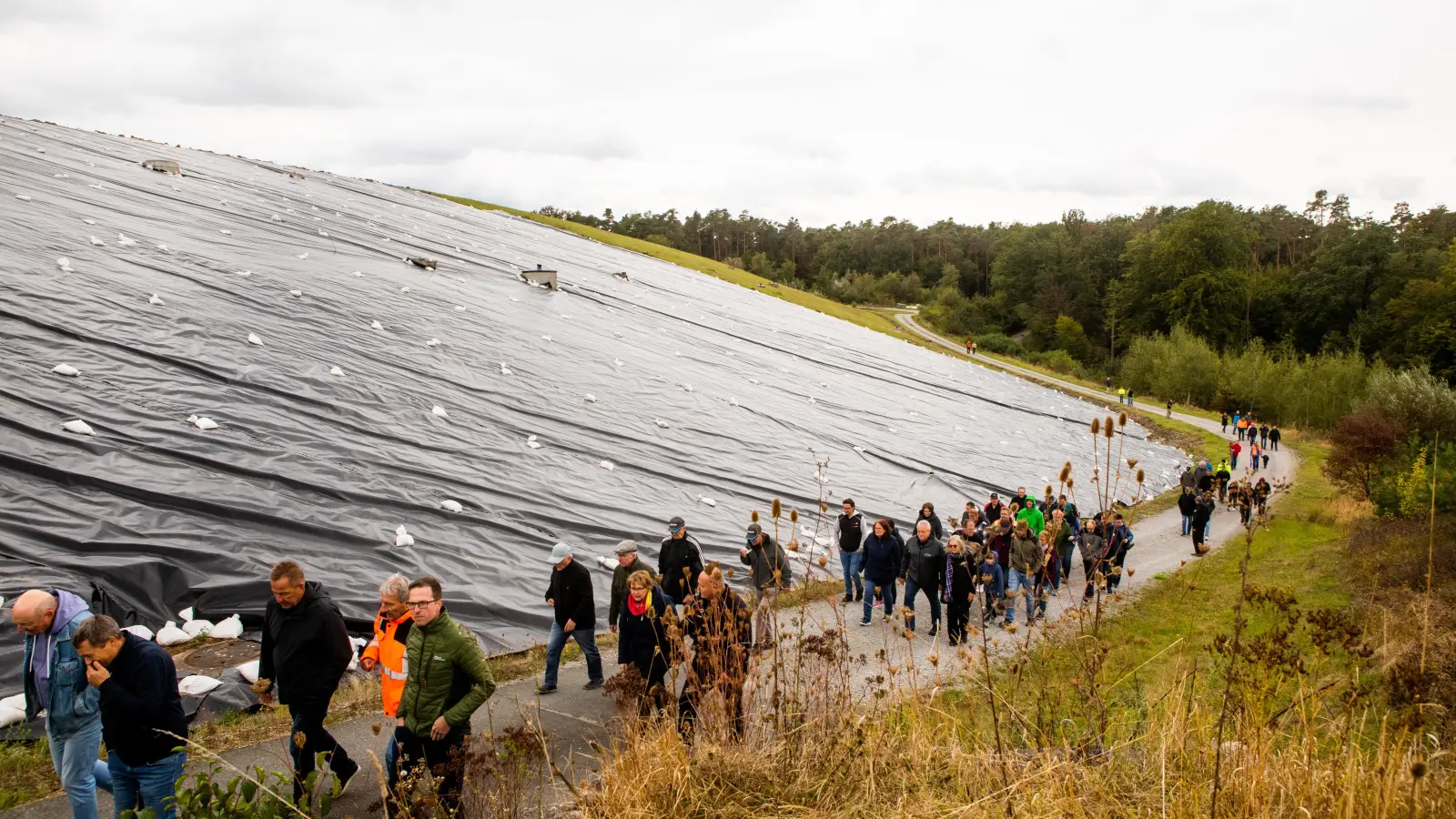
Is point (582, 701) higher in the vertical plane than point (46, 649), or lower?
lower

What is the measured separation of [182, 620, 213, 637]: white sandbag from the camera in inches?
244

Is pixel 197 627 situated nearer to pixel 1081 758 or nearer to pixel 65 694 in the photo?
pixel 65 694

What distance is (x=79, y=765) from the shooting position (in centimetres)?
412

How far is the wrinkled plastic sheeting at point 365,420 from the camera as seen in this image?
24.0 feet

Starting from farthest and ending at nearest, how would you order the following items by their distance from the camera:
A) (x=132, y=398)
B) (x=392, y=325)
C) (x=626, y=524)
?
1. (x=392, y=325)
2. (x=626, y=524)
3. (x=132, y=398)

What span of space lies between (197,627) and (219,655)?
1.33ft

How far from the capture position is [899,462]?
16312 mm

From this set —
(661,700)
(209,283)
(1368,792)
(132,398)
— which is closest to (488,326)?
(209,283)

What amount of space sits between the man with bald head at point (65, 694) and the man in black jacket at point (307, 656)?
83 centimetres

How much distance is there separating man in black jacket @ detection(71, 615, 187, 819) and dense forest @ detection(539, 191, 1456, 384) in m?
60.0

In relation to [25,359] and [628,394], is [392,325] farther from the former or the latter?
[25,359]

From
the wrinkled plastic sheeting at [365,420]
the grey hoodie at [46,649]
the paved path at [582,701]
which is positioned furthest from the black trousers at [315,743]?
the wrinkled plastic sheeting at [365,420]

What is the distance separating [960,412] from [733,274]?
32889 mm

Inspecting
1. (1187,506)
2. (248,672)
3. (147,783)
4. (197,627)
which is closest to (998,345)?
(1187,506)
